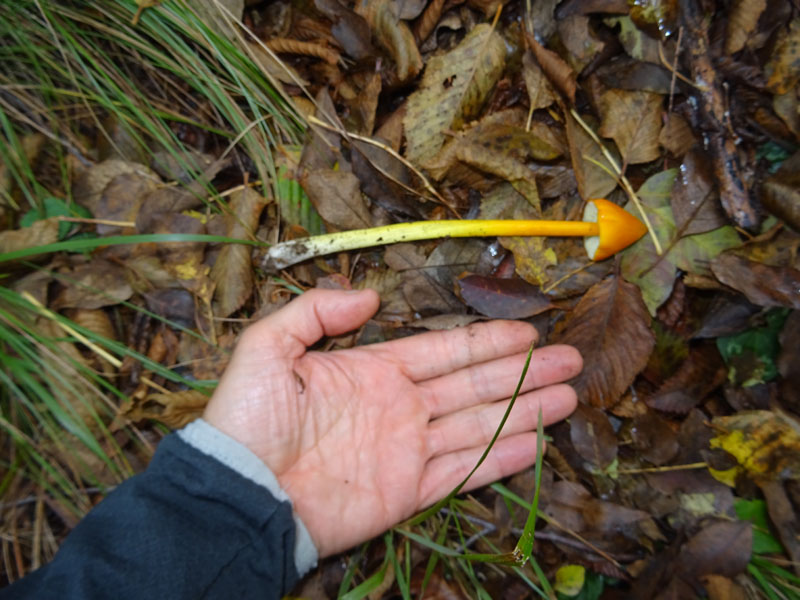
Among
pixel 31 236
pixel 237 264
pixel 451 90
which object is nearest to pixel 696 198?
pixel 451 90

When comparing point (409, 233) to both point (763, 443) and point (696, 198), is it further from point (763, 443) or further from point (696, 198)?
point (763, 443)

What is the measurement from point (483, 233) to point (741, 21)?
1.33 m

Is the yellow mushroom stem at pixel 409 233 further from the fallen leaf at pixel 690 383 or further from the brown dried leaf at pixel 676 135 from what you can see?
the fallen leaf at pixel 690 383

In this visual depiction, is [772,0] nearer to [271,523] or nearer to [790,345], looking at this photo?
[790,345]

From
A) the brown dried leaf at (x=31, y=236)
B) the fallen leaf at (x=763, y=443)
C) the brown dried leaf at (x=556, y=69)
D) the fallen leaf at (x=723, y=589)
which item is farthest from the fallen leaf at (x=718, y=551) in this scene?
the brown dried leaf at (x=31, y=236)

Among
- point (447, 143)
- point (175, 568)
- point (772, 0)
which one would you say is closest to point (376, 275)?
point (447, 143)

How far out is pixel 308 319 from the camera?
1.93 metres

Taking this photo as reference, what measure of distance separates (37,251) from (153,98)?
3.19 ft

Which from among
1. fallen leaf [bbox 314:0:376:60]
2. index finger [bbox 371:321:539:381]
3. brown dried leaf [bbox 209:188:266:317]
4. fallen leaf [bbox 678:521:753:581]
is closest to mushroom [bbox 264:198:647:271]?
brown dried leaf [bbox 209:188:266:317]

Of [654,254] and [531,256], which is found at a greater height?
[531,256]

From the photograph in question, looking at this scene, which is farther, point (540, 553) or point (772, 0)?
point (540, 553)

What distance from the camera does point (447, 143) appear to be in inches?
86.1

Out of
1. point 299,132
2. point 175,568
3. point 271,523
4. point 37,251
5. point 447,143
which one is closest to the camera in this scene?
point 175,568

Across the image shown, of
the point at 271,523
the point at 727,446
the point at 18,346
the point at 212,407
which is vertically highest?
the point at 18,346
